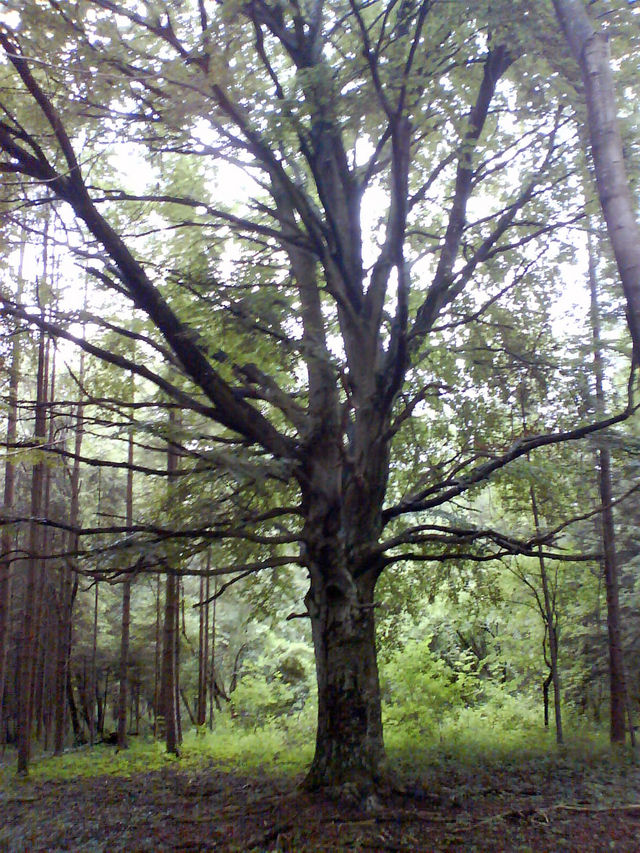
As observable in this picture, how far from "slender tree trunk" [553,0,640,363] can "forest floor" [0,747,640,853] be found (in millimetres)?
4028

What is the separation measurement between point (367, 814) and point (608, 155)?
231 inches

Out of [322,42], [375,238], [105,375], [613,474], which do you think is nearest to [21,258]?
[105,375]

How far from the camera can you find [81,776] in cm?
1195

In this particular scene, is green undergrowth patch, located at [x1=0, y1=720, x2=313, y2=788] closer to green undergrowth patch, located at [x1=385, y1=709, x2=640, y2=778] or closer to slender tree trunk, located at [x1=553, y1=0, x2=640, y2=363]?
green undergrowth patch, located at [x1=385, y1=709, x2=640, y2=778]

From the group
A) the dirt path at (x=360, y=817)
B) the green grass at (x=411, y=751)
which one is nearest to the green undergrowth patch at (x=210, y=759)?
the green grass at (x=411, y=751)

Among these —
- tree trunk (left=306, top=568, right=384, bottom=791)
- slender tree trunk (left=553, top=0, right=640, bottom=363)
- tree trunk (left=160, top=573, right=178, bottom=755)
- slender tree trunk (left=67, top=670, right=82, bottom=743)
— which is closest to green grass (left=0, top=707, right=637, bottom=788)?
tree trunk (left=160, top=573, right=178, bottom=755)

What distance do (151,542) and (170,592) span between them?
800 cm

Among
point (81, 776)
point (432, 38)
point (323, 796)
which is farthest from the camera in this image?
point (81, 776)

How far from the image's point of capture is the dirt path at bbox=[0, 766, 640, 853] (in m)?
5.81

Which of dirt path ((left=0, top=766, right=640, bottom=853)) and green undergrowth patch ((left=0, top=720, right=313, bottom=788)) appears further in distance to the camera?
green undergrowth patch ((left=0, top=720, right=313, bottom=788))

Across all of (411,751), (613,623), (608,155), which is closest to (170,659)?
(411,751)

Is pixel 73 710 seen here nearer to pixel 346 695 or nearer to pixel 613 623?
pixel 613 623

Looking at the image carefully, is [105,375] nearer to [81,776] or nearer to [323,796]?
[323,796]

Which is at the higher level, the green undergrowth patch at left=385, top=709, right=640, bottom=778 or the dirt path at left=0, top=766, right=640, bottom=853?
the dirt path at left=0, top=766, right=640, bottom=853
